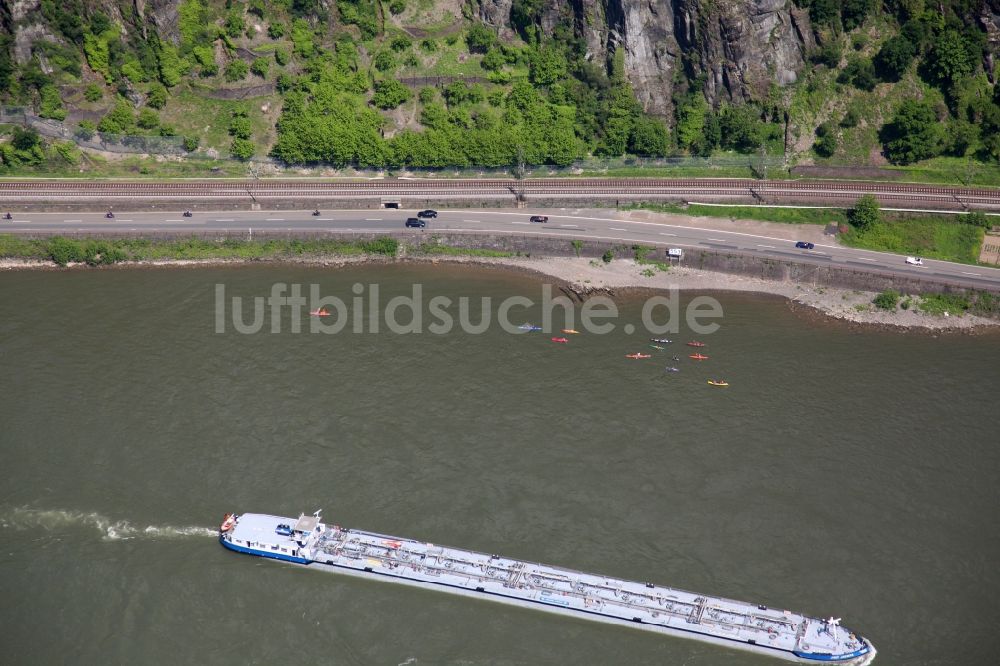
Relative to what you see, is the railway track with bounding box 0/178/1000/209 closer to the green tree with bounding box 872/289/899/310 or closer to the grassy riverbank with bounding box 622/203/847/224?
the grassy riverbank with bounding box 622/203/847/224

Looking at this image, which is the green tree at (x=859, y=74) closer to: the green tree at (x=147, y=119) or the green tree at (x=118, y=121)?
the green tree at (x=147, y=119)

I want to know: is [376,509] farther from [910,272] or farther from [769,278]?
[910,272]

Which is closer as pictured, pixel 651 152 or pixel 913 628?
pixel 913 628

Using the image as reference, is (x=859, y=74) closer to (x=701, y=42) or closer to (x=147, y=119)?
(x=701, y=42)

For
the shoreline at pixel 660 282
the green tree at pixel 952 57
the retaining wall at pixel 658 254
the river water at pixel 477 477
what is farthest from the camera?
the green tree at pixel 952 57

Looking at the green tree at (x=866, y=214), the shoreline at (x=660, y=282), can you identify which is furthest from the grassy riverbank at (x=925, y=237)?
the shoreline at (x=660, y=282)

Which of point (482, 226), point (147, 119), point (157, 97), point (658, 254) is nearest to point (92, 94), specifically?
point (147, 119)

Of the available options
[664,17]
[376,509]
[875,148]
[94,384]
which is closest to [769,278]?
[875,148]
